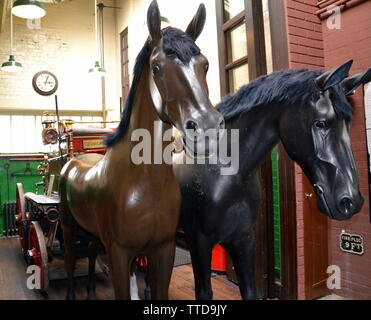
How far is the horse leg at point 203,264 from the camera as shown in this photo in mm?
1408

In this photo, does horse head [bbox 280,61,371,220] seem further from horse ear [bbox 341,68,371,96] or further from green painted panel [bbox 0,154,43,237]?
green painted panel [bbox 0,154,43,237]

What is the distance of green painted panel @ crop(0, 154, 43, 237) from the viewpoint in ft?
19.9

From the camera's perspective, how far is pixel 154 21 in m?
1.10

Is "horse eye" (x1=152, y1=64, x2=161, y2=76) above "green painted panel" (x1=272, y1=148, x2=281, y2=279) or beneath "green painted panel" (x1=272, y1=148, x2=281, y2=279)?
above

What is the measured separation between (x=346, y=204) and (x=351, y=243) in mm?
1931

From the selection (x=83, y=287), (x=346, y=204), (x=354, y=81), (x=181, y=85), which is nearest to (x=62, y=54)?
(x=83, y=287)

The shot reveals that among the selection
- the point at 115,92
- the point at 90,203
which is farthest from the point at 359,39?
the point at 115,92

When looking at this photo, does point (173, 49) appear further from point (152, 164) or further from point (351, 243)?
point (351, 243)

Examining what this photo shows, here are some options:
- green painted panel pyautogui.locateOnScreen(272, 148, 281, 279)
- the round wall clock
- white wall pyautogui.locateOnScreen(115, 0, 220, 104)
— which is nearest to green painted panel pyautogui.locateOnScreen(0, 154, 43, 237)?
the round wall clock

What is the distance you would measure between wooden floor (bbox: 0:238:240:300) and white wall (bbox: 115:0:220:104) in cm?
202

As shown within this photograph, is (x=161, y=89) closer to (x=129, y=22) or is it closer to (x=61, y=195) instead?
(x=61, y=195)

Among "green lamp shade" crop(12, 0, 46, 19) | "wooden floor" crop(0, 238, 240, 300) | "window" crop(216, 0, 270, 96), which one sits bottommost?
"wooden floor" crop(0, 238, 240, 300)

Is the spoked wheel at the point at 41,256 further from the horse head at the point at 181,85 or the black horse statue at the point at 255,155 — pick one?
the horse head at the point at 181,85

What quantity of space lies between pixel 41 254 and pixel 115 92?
6.16 meters
